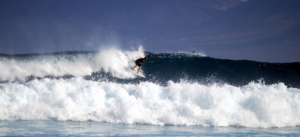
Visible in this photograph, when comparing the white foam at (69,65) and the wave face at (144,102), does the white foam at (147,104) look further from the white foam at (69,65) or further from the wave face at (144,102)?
the white foam at (69,65)

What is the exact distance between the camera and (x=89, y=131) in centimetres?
534

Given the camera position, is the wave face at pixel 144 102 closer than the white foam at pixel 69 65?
Yes

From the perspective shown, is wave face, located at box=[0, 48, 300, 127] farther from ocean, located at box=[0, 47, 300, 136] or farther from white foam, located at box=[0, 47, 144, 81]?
white foam, located at box=[0, 47, 144, 81]

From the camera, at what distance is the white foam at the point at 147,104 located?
6914 millimetres

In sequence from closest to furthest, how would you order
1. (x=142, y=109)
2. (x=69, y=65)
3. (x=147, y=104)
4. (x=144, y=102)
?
(x=142, y=109), (x=147, y=104), (x=144, y=102), (x=69, y=65)

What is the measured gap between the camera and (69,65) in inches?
554

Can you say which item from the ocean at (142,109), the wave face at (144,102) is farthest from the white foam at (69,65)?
the ocean at (142,109)

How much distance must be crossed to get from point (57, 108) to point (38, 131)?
2217 millimetres

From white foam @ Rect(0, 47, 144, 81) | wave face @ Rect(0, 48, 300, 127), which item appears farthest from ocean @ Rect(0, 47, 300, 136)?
white foam @ Rect(0, 47, 144, 81)

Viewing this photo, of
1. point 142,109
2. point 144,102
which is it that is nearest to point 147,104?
Answer: point 144,102

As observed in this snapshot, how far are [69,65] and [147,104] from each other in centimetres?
795

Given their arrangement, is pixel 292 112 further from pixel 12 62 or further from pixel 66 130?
pixel 12 62

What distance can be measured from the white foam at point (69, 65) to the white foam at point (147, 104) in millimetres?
4271

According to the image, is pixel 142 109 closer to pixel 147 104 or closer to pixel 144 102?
pixel 147 104
